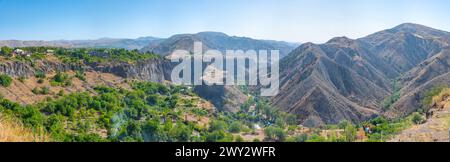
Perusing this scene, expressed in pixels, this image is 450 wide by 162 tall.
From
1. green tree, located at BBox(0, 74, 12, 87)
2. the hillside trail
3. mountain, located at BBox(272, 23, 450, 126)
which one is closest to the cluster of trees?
green tree, located at BBox(0, 74, 12, 87)

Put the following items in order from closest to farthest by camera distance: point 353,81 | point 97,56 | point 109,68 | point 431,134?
point 431,134 → point 109,68 → point 97,56 → point 353,81

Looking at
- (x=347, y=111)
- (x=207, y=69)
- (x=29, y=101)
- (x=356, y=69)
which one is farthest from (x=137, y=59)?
(x=356, y=69)

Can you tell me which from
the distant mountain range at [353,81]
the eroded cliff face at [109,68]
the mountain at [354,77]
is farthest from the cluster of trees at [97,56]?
the mountain at [354,77]

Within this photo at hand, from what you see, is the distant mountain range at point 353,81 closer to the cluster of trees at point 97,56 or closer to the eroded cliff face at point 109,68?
the eroded cliff face at point 109,68

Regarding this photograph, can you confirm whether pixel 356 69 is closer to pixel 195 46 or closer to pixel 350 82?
pixel 350 82

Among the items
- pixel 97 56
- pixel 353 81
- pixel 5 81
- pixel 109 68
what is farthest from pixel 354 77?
pixel 5 81

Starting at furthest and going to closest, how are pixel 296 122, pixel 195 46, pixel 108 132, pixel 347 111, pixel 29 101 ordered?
pixel 195 46, pixel 347 111, pixel 296 122, pixel 29 101, pixel 108 132

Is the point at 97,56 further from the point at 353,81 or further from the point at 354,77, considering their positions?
the point at 354,77
